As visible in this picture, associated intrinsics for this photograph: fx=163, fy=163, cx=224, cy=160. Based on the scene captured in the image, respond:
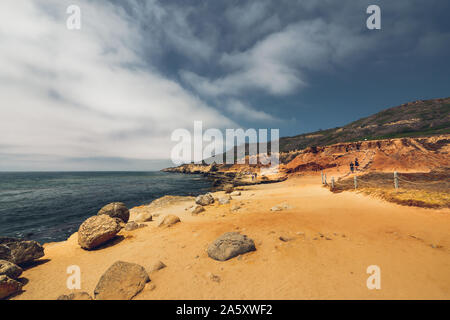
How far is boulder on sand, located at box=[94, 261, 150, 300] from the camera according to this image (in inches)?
137

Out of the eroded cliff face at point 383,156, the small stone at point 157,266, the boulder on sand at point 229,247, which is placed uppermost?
the eroded cliff face at point 383,156

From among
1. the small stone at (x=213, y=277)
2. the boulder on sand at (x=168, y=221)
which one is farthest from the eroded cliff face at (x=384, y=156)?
the small stone at (x=213, y=277)

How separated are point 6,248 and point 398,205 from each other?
16.7 metres

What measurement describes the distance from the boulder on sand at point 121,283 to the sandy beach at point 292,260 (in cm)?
20

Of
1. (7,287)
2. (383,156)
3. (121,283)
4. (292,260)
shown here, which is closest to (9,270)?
(7,287)

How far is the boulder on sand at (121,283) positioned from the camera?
3486mm

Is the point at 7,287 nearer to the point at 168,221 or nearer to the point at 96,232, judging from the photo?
the point at 96,232

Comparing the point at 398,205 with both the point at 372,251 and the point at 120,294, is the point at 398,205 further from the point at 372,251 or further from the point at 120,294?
the point at 120,294

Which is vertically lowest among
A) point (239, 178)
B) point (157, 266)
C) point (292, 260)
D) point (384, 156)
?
point (239, 178)

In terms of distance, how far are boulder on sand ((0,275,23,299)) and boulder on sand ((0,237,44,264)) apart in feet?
7.58

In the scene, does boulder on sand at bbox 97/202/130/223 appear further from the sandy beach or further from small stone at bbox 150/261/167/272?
small stone at bbox 150/261/167/272

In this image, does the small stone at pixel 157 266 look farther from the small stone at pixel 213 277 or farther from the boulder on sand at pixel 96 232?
the boulder on sand at pixel 96 232

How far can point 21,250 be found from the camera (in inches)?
231

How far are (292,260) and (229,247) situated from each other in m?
1.71
